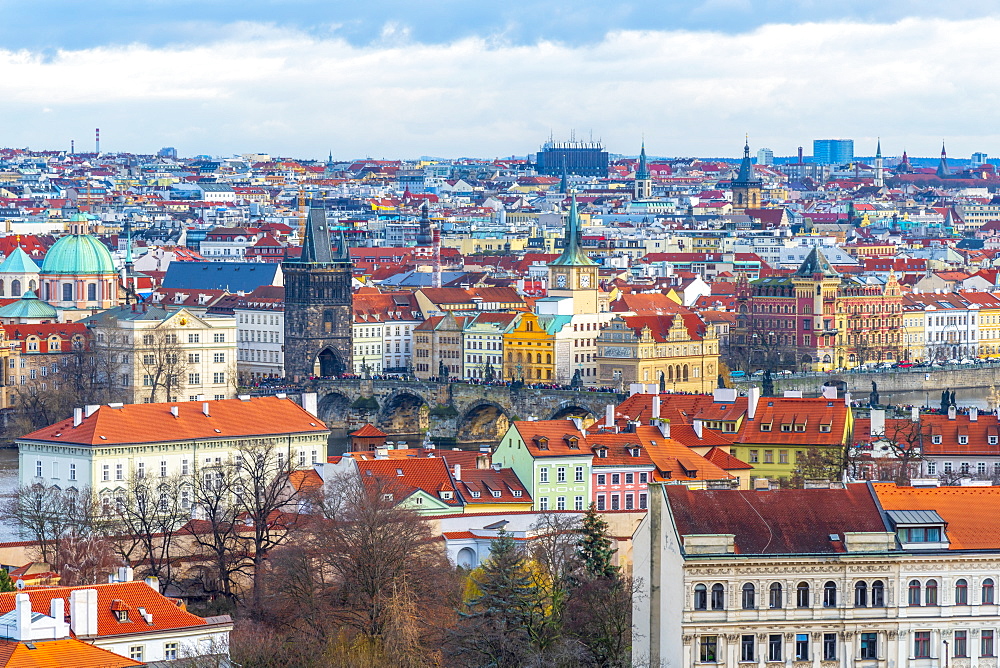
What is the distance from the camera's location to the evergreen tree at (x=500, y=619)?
4325 cm

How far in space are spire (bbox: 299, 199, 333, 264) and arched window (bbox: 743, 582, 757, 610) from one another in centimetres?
7793

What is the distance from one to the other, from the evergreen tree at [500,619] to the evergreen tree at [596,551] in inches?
69.0

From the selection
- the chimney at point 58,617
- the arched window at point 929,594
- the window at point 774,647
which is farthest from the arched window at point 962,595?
the chimney at point 58,617

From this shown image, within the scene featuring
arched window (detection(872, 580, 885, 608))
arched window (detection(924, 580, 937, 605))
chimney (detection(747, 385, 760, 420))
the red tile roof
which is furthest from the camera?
chimney (detection(747, 385, 760, 420))

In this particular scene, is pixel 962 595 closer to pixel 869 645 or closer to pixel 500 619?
pixel 869 645

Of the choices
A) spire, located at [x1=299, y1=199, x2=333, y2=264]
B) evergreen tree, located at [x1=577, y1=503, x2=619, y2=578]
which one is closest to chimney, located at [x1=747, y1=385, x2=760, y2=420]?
evergreen tree, located at [x1=577, y1=503, x2=619, y2=578]

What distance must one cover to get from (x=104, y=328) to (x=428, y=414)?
13.0 meters

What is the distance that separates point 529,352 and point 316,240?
34.7 feet

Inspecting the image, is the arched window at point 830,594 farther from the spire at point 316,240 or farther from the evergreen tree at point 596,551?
the spire at point 316,240

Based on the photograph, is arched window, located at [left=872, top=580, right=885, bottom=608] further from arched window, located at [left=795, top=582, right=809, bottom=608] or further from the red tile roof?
the red tile roof

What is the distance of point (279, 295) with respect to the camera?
124625 mm

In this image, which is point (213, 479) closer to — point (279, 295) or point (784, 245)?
point (279, 295)

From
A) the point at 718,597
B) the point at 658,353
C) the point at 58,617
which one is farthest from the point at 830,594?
the point at 658,353

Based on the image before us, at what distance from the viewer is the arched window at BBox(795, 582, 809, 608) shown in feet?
138
